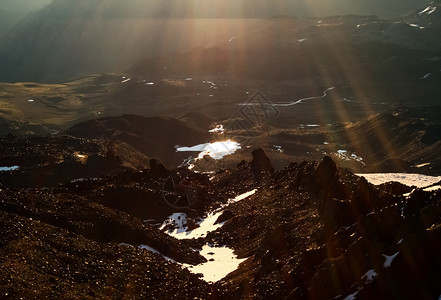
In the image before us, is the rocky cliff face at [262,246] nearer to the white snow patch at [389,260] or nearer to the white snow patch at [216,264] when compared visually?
the white snow patch at [389,260]

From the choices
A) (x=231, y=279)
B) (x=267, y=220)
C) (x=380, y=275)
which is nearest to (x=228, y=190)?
(x=267, y=220)

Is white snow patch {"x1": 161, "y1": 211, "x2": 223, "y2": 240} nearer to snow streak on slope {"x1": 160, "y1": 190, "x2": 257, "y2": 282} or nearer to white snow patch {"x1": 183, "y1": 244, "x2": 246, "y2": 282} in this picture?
snow streak on slope {"x1": 160, "y1": 190, "x2": 257, "y2": 282}

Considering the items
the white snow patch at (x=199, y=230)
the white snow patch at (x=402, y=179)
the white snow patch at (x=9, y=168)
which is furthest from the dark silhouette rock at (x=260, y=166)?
the white snow patch at (x=9, y=168)

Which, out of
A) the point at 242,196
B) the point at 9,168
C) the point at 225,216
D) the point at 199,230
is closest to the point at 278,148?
the point at 242,196

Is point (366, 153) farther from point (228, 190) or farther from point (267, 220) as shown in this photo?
point (267, 220)

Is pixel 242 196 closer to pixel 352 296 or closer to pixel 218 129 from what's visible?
pixel 352 296

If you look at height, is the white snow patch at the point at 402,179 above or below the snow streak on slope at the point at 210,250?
below
